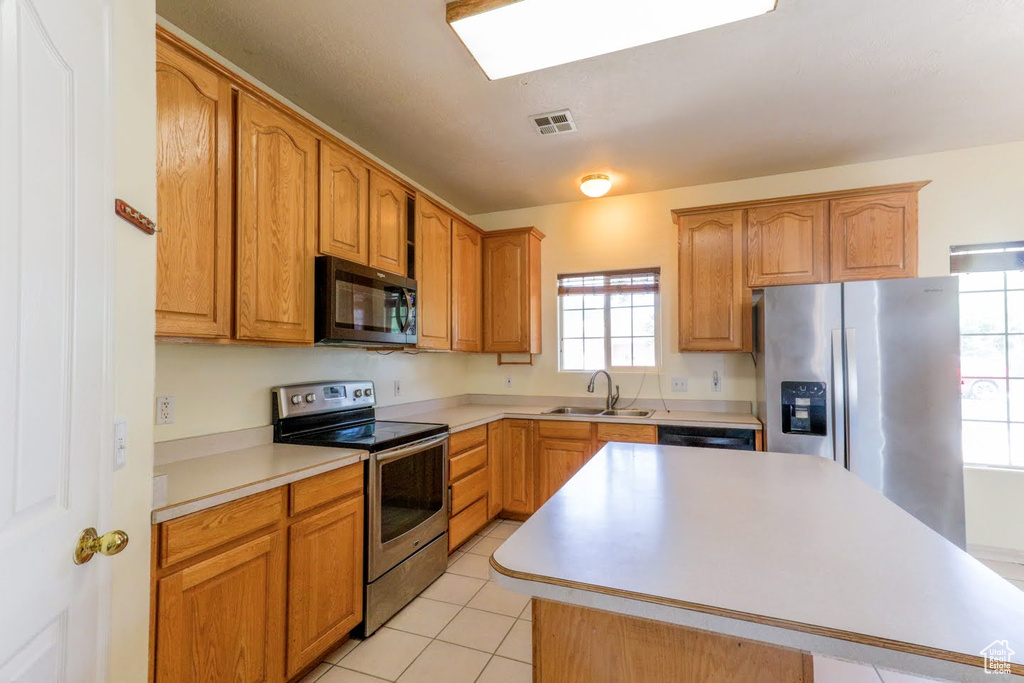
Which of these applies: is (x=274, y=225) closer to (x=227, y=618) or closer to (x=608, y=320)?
(x=227, y=618)

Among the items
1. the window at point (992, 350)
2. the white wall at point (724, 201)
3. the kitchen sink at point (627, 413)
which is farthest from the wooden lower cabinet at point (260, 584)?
the window at point (992, 350)

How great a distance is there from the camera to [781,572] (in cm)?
82

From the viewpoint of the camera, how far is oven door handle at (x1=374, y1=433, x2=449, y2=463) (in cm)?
211

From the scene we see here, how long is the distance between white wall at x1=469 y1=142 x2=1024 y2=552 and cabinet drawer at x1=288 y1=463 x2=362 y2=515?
7.32 ft

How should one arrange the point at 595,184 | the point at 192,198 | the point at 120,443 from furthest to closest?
the point at 595,184 → the point at 192,198 → the point at 120,443

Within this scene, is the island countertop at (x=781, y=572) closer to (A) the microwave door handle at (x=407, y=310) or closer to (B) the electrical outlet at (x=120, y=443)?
(B) the electrical outlet at (x=120, y=443)

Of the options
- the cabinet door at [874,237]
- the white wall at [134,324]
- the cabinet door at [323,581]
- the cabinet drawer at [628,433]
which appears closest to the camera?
the white wall at [134,324]

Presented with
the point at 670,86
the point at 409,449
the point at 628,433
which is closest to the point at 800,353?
the point at 628,433

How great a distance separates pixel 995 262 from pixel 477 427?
144 inches

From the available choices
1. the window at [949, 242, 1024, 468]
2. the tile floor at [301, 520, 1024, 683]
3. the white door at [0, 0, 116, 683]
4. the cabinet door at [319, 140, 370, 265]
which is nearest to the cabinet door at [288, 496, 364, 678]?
the tile floor at [301, 520, 1024, 683]

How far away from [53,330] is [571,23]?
6.01 ft

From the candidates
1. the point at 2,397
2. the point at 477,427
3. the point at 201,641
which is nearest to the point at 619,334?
the point at 477,427

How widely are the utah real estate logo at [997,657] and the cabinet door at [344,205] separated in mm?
2356

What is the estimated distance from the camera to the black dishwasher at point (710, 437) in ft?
9.36
